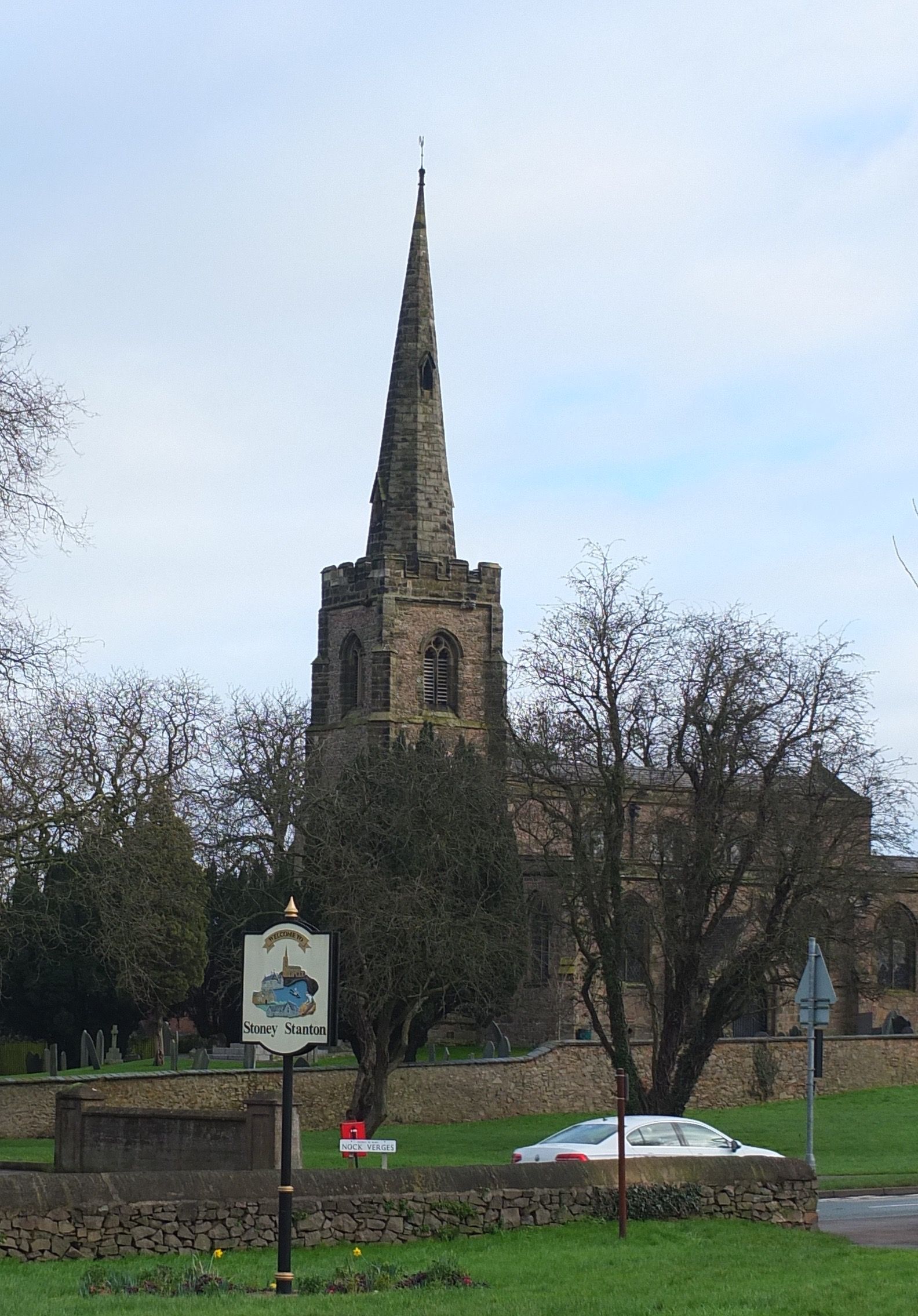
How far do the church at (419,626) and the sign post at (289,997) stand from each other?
5512 centimetres

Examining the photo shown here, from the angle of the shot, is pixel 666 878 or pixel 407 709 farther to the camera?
pixel 407 709

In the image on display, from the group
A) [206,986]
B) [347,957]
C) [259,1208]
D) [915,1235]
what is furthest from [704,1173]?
[206,986]

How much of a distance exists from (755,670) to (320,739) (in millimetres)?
38052

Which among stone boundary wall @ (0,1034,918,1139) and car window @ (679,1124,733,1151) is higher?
car window @ (679,1124,733,1151)

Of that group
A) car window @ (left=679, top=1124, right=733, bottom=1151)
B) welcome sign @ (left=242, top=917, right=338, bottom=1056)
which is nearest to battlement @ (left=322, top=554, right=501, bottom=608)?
car window @ (left=679, top=1124, right=733, bottom=1151)

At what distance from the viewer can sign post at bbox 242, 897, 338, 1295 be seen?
46.5 ft

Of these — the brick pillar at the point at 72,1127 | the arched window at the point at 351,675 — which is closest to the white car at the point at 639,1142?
the brick pillar at the point at 72,1127

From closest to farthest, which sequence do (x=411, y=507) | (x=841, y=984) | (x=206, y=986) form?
(x=206, y=986) < (x=841, y=984) < (x=411, y=507)

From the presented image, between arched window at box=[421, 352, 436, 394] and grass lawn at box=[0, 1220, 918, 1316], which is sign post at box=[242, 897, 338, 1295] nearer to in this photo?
grass lawn at box=[0, 1220, 918, 1316]

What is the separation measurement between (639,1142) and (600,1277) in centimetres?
787

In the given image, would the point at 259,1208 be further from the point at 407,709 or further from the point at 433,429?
the point at 433,429

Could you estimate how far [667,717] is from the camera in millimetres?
38969

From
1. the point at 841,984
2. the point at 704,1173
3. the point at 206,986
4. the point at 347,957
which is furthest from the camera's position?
the point at 841,984

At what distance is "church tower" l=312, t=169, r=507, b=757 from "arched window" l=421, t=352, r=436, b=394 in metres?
0.05
